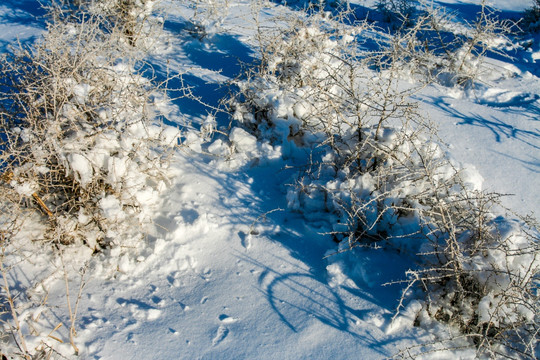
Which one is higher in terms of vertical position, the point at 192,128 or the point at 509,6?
the point at 509,6

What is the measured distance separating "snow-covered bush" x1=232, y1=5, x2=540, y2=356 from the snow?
0.10 ft

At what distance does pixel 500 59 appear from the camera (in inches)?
215

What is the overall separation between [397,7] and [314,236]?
17.6ft

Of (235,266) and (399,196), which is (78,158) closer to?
(235,266)

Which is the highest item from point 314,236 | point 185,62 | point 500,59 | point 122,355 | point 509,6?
point 509,6

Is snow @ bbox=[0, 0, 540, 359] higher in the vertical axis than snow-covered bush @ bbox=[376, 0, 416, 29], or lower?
lower

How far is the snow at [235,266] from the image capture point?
208 cm

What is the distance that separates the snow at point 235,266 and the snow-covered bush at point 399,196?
29 millimetres

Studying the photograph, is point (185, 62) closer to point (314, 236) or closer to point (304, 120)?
point (304, 120)

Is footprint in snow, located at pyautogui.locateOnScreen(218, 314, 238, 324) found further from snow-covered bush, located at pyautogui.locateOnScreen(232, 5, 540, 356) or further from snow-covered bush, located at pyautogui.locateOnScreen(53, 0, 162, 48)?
snow-covered bush, located at pyautogui.locateOnScreen(53, 0, 162, 48)

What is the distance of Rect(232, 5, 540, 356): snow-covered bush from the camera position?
6.99 feet

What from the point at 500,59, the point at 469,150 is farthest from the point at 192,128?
the point at 500,59

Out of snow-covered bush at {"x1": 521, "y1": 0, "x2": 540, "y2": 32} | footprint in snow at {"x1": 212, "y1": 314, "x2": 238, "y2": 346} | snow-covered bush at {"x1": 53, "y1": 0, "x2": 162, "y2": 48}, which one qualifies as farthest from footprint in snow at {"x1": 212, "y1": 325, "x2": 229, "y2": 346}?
snow-covered bush at {"x1": 521, "y1": 0, "x2": 540, "y2": 32}

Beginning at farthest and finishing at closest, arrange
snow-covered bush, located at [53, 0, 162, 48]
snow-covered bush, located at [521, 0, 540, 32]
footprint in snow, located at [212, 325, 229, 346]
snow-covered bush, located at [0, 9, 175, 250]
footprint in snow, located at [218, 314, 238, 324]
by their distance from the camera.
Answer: snow-covered bush, located at [521, 0, 540, 32] < snow-covered bush, located at [53, 0, 162, 48] < snow-covered bush, located at [0, 9, 175, 250] < footprint in snow, located at [218, 314, 238, 324] < footprint in snow, located at [212, 325, 229, 346]
